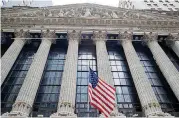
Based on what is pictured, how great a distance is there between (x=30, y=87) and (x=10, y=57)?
20.3 ft

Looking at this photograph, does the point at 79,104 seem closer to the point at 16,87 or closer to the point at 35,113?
the point at 35,113

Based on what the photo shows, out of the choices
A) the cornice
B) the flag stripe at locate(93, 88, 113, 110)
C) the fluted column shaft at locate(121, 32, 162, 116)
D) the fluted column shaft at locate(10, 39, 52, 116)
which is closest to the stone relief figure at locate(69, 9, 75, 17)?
the cornice

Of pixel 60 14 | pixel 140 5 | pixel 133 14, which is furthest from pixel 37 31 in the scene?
pixel 140 5

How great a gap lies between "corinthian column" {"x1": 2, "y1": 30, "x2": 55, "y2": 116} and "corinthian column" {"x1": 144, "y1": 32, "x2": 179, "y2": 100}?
12.0 metres

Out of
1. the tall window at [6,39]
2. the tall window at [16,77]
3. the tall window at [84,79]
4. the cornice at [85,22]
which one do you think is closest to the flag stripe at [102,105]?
the tall window at [84,79]

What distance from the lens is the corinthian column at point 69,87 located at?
21.7m

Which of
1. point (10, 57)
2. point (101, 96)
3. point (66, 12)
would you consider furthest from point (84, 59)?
point (101, 96)

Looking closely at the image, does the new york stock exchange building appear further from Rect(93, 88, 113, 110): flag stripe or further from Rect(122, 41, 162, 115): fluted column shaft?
Rect(93, 88, 113, 110): flag stripe

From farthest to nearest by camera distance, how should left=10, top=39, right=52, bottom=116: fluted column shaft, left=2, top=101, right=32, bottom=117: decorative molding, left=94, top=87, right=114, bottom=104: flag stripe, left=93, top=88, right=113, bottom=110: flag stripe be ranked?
left=10, top=39, right=52, bottom=116: fluted column shaft
left=2, top=101, right=32, bottom=117: decorative molding
left=94, top=87, right=114, bottom=104: flag stripe
left=93, top=88, right=113, bottom=110: flag stripe

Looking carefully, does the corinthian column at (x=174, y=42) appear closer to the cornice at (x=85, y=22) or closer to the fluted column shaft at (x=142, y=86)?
the cornice at (x=85, y=22)

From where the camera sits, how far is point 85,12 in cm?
3753

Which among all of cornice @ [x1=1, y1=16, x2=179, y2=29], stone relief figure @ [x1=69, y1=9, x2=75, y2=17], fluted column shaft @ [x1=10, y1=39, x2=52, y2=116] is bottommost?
fluted column shaft @ [x1=10, y1=39, x2=52, y2=116]

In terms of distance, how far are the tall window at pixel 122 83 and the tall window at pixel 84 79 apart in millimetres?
2284

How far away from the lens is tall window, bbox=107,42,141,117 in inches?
975
